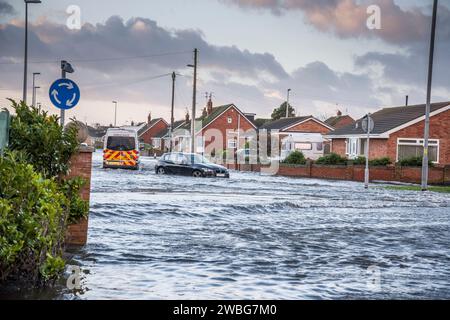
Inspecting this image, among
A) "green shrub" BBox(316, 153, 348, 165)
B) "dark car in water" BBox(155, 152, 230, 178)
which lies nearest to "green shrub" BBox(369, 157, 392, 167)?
"green shrub" BBox(316, 153, 348, 165)

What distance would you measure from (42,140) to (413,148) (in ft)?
134

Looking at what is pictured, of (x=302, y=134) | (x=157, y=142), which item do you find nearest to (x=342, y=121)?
(x=302, y=134)

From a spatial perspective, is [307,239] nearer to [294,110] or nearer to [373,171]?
[373,171]

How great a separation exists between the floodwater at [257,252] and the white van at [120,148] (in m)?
23.0

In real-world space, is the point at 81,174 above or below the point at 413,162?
below

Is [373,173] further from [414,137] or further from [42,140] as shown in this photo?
[42,140]

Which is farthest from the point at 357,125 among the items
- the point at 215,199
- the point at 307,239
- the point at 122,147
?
the point at 307,239

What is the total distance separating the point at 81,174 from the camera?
9.68 m

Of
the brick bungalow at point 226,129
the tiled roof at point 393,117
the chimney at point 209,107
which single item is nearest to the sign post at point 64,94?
the tiled roof at point 393,117

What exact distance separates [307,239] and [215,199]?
8.49 meters

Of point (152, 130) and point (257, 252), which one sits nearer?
point (257, 252)

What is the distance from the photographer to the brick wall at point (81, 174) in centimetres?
958

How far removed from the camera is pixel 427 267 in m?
9.13
